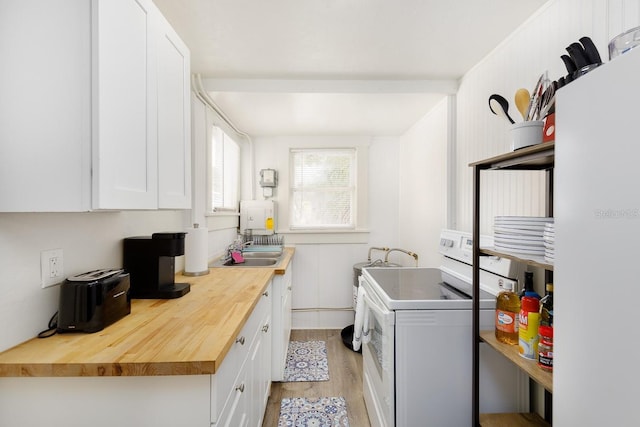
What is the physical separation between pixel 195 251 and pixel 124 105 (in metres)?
1.08

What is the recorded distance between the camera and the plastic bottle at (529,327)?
109 centimetres

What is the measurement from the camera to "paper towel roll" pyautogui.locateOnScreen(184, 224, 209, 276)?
182 cm

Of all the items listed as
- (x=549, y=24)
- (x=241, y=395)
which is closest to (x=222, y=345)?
(x=241, y=395)

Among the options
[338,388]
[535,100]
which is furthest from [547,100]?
[338,388]

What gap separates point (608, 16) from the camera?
1.09 meters

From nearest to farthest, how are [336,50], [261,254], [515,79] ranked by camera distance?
[515,79] < [336,50] < [261,254]

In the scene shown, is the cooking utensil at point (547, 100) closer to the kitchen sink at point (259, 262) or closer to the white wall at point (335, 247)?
the kitchen sink at point (259, 262)

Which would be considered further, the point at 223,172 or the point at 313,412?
the point at 223,172

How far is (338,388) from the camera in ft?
7.20

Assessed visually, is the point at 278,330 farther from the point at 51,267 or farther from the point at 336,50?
the point at 336,50

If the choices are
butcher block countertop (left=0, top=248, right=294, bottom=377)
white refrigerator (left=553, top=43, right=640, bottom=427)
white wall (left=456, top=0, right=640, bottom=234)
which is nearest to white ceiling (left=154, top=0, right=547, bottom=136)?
white wall (left=456, top=0, right=640, bottom=234)

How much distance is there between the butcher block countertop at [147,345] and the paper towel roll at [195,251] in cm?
50

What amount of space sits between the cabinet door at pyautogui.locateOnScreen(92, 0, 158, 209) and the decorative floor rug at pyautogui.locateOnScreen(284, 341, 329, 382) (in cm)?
186

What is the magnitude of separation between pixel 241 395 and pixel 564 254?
3.95 feet
